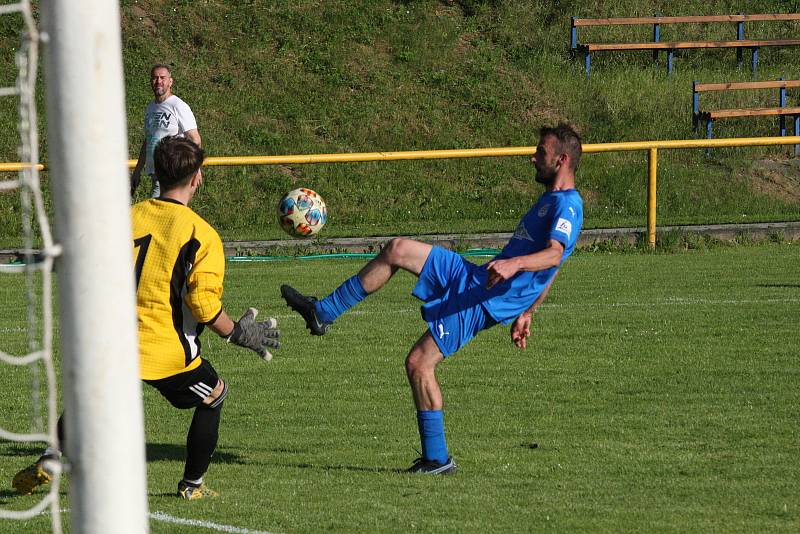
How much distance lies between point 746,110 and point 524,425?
52.9 feet

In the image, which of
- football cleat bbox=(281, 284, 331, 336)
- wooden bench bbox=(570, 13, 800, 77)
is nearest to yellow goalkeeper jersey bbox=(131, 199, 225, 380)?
football cleat bbox=(281, 284, 331, 336)

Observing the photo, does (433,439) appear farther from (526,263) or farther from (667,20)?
(667,20)

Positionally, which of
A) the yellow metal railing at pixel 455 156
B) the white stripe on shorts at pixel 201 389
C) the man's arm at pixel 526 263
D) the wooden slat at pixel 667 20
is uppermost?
the wooden slat at pixel 667 20

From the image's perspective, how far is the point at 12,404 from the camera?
26.1ft

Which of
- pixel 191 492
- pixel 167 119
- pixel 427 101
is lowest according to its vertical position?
pixel 191 492

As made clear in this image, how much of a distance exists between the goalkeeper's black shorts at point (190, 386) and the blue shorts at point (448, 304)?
1181 mm

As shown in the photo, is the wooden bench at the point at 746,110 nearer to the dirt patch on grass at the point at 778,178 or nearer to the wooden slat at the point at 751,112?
the wooden slat at the point at 751,112

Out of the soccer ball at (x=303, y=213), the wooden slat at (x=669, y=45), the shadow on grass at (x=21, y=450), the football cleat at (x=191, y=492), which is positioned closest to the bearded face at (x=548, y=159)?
the football cleat at (x=191, y=492)

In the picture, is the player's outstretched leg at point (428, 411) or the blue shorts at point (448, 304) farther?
the blue shorts at point (448, 304)

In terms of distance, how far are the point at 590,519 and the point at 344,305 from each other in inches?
71.7

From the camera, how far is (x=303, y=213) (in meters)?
12.2

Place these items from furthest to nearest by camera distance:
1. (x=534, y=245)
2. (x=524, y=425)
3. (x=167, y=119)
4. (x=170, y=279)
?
(x=167, y=119) < (x=524, y=425) < (x=534, y=245) < (x=170, y=279)

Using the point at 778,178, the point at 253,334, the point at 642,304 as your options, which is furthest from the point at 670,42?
the point at 253,334

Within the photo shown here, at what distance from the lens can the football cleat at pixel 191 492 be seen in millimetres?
5668
